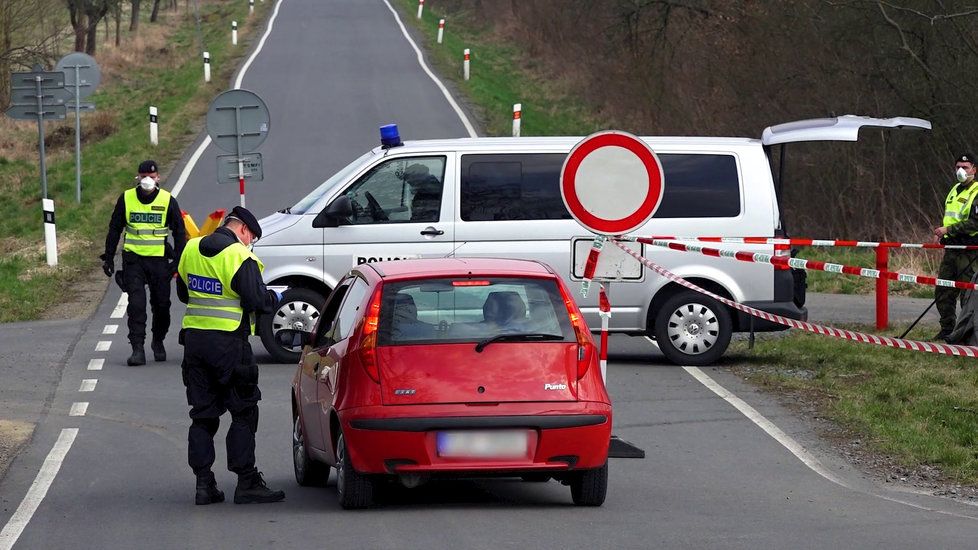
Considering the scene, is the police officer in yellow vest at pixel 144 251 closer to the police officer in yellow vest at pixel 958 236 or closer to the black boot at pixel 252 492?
the black boot at pixel 252 492

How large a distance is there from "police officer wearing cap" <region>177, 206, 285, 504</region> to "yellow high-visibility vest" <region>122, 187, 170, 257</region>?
6113mm

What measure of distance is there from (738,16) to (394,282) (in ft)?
83.9

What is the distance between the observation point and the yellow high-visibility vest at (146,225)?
14406 mm

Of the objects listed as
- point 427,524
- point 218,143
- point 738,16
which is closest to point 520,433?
point 427,524

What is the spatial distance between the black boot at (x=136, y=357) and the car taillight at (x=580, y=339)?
24.4 ft

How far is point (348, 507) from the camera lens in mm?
7945

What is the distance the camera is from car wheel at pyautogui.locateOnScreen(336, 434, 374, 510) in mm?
7785

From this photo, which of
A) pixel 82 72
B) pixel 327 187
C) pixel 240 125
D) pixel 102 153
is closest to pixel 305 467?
pixel 327 187

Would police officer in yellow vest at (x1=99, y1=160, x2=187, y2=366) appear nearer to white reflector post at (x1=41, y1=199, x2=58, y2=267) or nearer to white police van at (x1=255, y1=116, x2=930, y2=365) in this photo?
white police van at (x1=255, y1=116, x2=930, y2=365)

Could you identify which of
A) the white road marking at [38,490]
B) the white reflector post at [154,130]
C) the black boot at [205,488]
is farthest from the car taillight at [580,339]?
the white reflector post at [154,130]

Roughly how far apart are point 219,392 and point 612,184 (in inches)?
111

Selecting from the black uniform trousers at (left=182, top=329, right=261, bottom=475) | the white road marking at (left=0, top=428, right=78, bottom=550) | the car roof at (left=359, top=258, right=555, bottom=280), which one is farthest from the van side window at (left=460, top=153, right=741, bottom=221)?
the black uniform trousers at (left=182, top=329, right=261, bottom=475)

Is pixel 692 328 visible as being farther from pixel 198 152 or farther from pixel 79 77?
pixel 198 152

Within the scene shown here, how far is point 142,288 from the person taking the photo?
14656 mm
